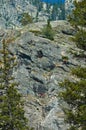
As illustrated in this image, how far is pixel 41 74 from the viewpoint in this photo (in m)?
67.1

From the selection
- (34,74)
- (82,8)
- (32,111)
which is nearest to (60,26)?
(34,74)

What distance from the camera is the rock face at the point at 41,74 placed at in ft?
196

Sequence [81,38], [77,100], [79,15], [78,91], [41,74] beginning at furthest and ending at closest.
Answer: [41,74]
[79,15]
[81,38]
[77,100]
[78,91]

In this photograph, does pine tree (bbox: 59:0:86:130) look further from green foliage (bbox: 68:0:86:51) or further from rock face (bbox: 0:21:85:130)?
rock face (bbox: 0:21:85:130)

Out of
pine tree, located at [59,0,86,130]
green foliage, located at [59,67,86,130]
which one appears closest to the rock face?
pine tree, located at [59,0,86,130]

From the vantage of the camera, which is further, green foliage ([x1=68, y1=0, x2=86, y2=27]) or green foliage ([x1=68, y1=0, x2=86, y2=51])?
green foliage ([x1=68, y1=0, x2=86, y2=27])

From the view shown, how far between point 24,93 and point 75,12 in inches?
1405

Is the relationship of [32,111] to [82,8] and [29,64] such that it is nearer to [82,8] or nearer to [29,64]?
[29,64]

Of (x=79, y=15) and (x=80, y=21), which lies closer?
(x=80, y=21)

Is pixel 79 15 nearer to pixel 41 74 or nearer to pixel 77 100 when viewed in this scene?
pixel 77 100

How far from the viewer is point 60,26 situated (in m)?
82.1

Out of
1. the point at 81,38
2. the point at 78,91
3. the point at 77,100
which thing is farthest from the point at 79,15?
the point at 77,100

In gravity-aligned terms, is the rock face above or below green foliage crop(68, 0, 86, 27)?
below

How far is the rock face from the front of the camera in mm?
59688
